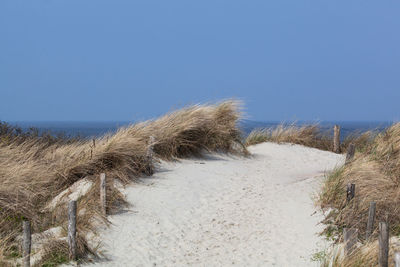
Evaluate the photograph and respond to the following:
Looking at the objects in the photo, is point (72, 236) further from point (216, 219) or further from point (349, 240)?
point (349, 240)

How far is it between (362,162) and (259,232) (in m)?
2.84

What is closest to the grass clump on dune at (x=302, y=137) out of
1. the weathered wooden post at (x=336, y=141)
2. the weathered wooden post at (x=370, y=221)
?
the weathered wooden post at (x=336, y=141)

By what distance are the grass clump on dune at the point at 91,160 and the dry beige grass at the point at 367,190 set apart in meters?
3.97

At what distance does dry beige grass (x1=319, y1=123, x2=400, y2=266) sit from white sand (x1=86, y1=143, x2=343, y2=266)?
44 centimetres

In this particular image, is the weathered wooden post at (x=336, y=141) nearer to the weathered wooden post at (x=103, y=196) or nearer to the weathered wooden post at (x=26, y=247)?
the weathered wooden post at (x=103, y=196)

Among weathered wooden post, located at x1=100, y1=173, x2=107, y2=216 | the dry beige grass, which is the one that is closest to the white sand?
weathered wooden post, located at x1=100, y1=173, x2=107, y2=216

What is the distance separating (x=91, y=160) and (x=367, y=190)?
228 inches

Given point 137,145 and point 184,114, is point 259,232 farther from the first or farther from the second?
point 184,114

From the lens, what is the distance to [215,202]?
10.6m

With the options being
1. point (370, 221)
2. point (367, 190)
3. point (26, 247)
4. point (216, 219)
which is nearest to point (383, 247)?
point (370, 221)

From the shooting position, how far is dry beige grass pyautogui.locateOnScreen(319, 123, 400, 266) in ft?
26.6

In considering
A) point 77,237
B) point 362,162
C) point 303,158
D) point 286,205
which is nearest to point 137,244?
point 77,237

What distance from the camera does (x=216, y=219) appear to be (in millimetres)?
9609

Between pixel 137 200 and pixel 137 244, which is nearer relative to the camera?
pixel 137 244
